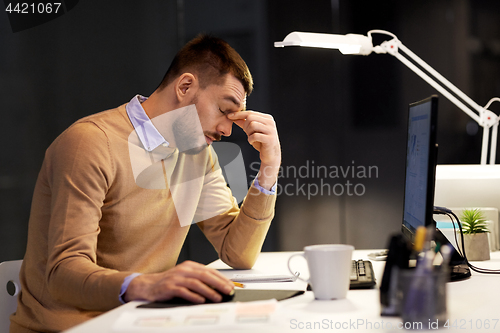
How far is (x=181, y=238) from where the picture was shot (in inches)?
51.8

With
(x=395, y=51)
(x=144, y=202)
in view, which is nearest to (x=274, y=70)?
(x=395, y=51)

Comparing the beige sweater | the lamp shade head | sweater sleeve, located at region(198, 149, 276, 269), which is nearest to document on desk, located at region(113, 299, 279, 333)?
the beige sweater

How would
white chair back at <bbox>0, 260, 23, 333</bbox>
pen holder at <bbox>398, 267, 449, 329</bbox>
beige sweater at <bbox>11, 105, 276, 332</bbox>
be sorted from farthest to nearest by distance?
white chair back at <bbox>0, 260, 23, 333</bbox>, beige sweater at <bbox>11, 105, 276, 332</bbox>, pen holder at <bbox>398, 267, 449, 329</bbox>

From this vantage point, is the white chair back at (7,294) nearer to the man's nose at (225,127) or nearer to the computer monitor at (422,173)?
the man's nose at (225,127)

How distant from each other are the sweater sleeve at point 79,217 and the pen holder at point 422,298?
0.51m

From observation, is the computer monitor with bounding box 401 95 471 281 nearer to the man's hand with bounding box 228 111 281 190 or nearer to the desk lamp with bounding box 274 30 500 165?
the man's hand with bounding box 228 111 281 190

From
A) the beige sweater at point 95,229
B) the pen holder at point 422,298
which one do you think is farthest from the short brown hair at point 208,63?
the pen holder at point 422,298

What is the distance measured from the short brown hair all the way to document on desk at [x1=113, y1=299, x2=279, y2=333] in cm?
75

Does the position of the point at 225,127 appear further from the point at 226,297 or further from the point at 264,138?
the point at 226,297

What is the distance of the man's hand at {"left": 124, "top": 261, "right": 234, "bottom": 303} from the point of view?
30.6 inches

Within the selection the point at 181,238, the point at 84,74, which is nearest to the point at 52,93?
the point at 84,74

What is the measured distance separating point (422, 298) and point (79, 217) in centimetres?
70

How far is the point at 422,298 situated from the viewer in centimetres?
59

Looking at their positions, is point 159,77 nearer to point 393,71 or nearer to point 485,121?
point 393,71
